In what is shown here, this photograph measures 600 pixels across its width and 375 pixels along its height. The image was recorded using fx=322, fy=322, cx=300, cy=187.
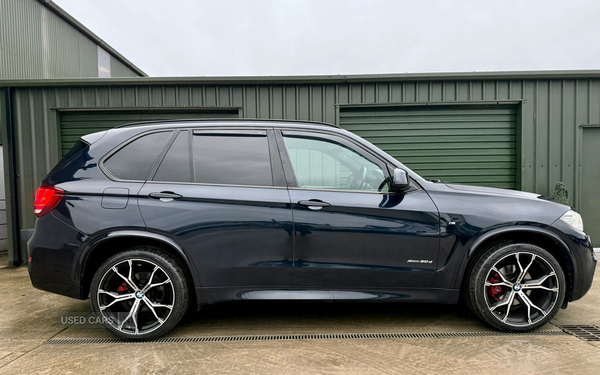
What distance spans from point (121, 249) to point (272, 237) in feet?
4.23

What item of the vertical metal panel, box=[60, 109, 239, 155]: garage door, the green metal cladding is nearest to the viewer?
the green metal cladding

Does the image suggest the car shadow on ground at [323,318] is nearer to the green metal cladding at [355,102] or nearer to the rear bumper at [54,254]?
the rear bumper at [54,254]

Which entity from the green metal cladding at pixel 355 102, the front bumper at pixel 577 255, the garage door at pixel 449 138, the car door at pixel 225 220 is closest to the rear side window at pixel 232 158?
the car door at pixel 225 220

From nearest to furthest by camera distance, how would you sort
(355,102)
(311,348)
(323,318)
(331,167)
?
1. (311,348)
2. (331,167)
3. (323,318)
4. (355,102)

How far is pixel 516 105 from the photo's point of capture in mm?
5648

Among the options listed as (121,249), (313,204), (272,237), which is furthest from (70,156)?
(313,204)

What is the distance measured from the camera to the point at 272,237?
8.67ft

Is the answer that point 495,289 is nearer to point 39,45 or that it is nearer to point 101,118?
point 101,118

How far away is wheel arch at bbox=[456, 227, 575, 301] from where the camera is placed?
2693mm

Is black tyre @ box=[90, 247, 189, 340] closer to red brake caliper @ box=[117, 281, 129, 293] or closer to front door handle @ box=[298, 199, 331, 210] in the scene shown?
red brake caliper @ box=[117, 281, 129, 293]

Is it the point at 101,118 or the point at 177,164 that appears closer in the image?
the point at 177,164

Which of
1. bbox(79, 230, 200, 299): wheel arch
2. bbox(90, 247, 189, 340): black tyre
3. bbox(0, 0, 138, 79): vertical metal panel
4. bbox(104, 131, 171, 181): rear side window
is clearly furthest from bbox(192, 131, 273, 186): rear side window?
bbox(0, 0, 138, 79): vertical metal panel

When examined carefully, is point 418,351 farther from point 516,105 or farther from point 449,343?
point 516,105

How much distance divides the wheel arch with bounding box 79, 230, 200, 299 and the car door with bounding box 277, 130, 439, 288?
0.91m
